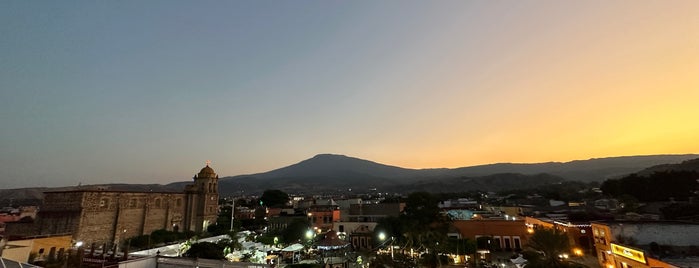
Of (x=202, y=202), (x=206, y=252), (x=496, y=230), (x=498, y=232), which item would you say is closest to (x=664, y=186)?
(x=498, y=232)

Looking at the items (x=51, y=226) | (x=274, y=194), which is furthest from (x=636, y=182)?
(x=51, y=226)

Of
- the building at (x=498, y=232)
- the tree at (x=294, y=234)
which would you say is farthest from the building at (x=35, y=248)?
the building at (x=498, y=232)

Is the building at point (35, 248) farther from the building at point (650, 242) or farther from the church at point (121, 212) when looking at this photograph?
the building at point (650, 242)

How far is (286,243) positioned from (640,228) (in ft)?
89.0

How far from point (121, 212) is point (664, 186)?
7452 cm

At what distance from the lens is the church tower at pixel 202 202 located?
4078 centimetres

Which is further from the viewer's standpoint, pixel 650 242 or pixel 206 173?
pixel 206 173

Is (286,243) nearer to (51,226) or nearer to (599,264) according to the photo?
(51,226)

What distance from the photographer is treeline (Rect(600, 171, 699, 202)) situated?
164 feet

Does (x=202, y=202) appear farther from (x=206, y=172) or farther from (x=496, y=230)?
(x=496, y=230)

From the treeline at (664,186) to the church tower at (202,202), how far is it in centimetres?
6558

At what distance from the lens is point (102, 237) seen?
30.2 metres

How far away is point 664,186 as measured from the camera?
5150 centimetres

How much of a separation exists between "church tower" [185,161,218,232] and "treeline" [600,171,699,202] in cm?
6558
